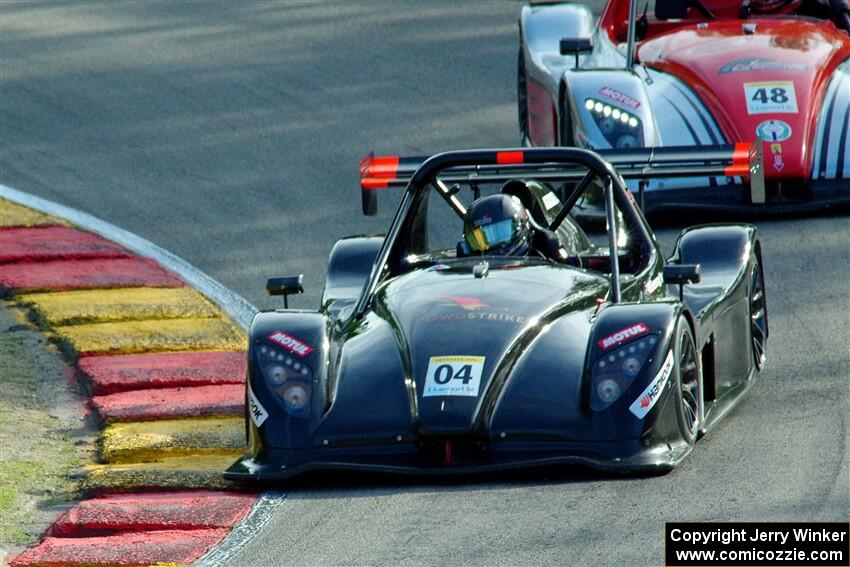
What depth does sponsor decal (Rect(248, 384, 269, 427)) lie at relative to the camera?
6.78m

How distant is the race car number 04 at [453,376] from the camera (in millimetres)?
6551

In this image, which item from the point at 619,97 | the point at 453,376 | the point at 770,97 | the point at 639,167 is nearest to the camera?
the point at 453,376

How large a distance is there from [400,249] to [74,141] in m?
6.00

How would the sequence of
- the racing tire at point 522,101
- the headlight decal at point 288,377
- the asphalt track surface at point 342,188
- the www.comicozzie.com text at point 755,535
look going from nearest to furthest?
the www.comicozzie.com text at point 755,535 < the asphalt track surface at point 342,188 < the headlight decal at point 288,377 < the racing tire at point 522,101

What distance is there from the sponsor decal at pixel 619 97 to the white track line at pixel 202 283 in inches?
96.9

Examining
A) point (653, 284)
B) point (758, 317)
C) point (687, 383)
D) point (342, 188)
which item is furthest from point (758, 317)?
point (342, 188)

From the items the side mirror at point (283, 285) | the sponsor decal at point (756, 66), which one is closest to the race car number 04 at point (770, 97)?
the sponsor decal at point (756, 66)

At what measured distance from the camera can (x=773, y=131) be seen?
1030 centimetres

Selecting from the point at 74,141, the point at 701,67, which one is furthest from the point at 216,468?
the point at 74,141

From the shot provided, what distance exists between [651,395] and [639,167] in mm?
1915

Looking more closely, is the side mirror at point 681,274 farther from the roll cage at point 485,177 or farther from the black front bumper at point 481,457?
the black front bumper at point 481,457

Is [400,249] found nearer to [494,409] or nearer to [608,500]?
[494,409]

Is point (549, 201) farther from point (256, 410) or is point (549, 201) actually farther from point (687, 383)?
point (256, 410)

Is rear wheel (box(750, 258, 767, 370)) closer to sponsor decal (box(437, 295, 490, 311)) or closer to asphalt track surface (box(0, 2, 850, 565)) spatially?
asphalt track surface (box(0, 2, 850, 565))
